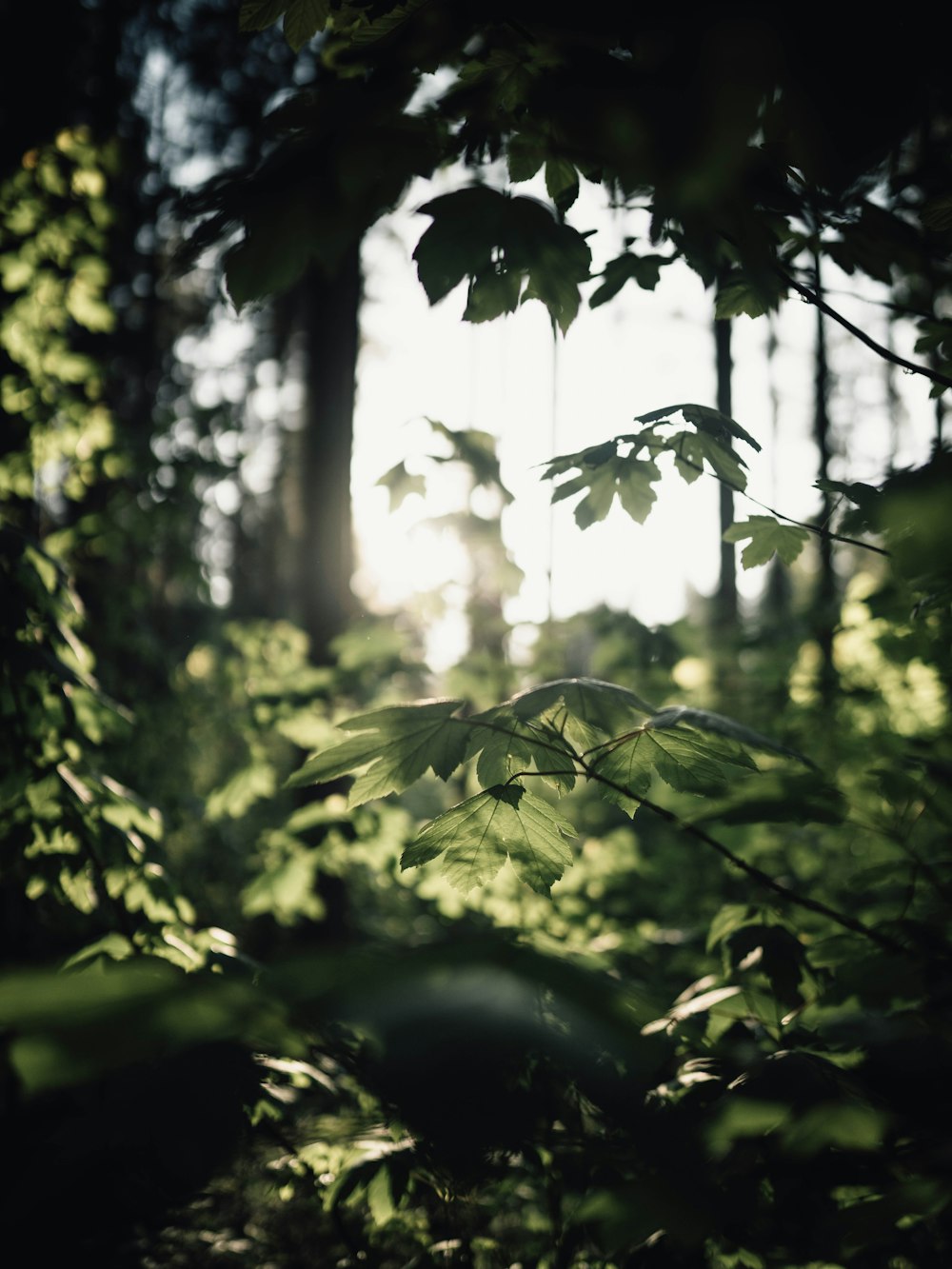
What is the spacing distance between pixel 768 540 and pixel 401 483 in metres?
1.40

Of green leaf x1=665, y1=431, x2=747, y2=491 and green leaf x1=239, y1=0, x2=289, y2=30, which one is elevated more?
green leaf x1=239, y1=0, x2=289, y2=30

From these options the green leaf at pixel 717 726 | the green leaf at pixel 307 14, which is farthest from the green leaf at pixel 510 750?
the green leaf at pixel 307 14

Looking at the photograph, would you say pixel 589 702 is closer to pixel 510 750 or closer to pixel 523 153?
pixel 510 750

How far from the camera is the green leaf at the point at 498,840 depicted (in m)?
1.13

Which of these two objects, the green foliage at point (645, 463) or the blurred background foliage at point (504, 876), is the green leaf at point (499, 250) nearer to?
the blurred background foliage at point (504, 876)

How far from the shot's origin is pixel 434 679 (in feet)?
12.9

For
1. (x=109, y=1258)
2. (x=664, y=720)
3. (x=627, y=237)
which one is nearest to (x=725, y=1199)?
(x=664, y=720)

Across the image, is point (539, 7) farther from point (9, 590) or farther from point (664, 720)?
point (9, 590)

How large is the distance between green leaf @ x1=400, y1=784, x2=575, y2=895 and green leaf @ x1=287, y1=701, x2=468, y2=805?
80 millimetres

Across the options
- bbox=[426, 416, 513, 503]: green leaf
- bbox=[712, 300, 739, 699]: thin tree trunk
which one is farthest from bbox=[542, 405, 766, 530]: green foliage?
bbox=[712, 300, 739, 699]: thin tree trunk

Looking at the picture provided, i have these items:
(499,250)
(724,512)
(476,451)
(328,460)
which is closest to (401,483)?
(476,451)

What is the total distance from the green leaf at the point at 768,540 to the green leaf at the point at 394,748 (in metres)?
0.70

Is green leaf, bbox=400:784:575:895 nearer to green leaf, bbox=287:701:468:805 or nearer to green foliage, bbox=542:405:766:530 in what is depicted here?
green leaf, bbox=287:701:468:805

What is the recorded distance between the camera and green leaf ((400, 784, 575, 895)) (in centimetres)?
113
